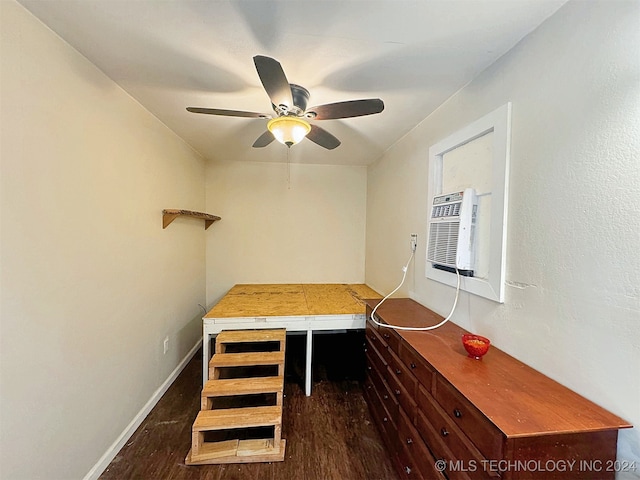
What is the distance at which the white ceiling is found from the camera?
3.72 ft

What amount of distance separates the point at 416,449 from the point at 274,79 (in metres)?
1.99

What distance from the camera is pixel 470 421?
100cm

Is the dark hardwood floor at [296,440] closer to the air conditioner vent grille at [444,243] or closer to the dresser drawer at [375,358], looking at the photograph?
the dresser drawer at [375,358]

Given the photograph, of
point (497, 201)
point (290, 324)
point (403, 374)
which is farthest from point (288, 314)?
point (497, 201)

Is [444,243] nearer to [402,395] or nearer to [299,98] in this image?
[402,395]

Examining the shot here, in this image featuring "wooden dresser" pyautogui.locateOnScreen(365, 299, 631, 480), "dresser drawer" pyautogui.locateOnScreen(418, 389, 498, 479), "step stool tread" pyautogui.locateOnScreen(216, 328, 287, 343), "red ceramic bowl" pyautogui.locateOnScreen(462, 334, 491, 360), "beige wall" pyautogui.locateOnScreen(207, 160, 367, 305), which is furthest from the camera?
"beige wall" pyautogui.locateOnScreen(207, 160, 367, 305)

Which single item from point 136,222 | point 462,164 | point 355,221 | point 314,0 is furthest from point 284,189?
point 314,0

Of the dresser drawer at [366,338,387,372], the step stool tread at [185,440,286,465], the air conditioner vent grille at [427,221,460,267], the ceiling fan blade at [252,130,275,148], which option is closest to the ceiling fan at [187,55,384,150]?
the ceiling fan blade at [252,130,275,148]

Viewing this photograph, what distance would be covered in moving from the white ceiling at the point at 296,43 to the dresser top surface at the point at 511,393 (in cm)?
157

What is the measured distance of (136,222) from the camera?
2.02 m

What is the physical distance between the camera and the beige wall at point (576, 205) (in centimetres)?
89

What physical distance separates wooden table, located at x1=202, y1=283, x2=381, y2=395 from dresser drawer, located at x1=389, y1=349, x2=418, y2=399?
2.55 ft

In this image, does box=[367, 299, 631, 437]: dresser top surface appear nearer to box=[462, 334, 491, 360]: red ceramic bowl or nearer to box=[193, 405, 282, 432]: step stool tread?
box=[462, 334, 491, 360]: red ceramic bowl

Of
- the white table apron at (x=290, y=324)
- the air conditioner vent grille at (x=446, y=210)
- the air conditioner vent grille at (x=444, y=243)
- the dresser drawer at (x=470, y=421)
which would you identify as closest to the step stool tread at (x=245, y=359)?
the white table apron at (x=290, y=324)
